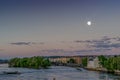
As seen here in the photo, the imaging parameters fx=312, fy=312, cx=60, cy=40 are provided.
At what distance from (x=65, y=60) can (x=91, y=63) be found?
5583 cm

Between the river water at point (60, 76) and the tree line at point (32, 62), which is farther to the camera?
the tree line at point (32, 62)

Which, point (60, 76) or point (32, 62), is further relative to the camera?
point (32, 62)

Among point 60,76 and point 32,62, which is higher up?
point 32,62

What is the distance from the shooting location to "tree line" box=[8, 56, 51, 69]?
311 ft

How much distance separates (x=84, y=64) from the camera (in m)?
102

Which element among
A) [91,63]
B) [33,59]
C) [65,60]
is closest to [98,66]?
[91,63]

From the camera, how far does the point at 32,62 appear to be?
98375mm

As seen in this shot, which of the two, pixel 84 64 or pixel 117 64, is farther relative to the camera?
pixel 84 64

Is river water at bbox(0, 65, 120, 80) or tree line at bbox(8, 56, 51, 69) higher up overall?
tree line at bbox(8, 56, 51, 69)

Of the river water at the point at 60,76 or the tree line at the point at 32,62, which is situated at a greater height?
the tree line at the point at 32,62

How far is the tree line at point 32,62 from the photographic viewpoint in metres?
94.7

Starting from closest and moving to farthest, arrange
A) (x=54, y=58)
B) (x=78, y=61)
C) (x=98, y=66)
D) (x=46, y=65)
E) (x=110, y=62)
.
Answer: (x=110, y=62), (x=98, y=66), (x=46, y=65), (x=78, y=61), (x=54, y=58)

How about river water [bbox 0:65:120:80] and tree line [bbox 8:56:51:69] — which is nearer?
river water [bbox 0:65:120:80]

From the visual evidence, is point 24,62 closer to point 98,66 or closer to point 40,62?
point 40,62
